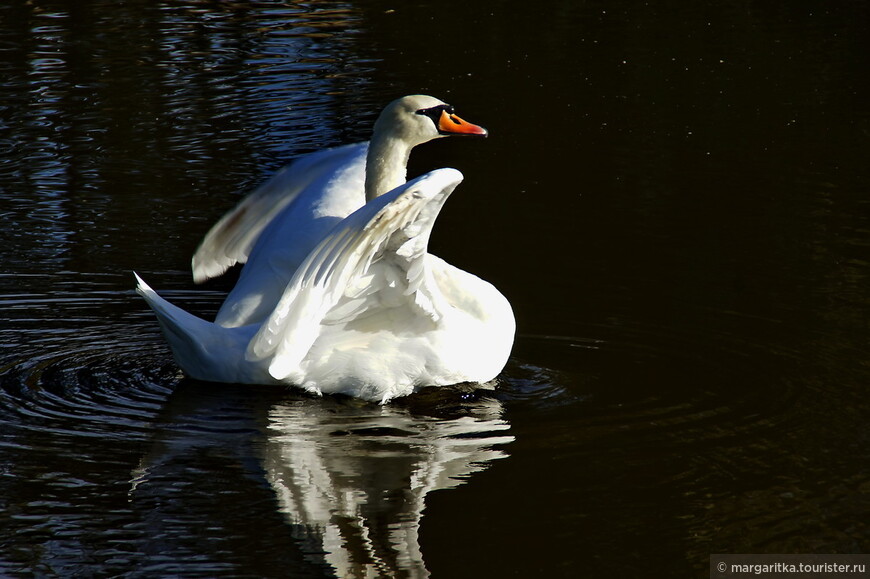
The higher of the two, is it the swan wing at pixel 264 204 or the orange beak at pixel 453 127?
the orange beak at pixel 453 127

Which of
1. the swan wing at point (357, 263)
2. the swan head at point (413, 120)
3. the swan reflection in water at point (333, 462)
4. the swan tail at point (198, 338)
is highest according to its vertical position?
the swan head at point (413, 120)

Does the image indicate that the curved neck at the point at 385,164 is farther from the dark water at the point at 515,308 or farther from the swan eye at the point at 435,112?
the dark water at the point at 515,308

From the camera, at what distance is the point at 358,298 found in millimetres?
6648

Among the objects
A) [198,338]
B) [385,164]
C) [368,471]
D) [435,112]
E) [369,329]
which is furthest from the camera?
[435,112]

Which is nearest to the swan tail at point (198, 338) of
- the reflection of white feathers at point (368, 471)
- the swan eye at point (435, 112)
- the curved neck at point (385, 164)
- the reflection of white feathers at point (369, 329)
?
the reflection of white feathers at point (369, 329)

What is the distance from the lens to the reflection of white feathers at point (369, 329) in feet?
19.5

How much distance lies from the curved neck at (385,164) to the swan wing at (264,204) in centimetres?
55

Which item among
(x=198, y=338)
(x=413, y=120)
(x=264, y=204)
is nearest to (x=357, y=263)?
(x=198, y=338)

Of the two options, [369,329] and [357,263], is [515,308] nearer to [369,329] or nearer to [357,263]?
[369,329]

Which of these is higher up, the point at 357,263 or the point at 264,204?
the point at 357,263

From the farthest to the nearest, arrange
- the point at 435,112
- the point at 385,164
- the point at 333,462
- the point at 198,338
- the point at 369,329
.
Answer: the point at 435,112
the point at 385,164
the point at 369,329
the point at 198,338
the point at 333,462

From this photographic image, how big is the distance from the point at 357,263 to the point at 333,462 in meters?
0.95

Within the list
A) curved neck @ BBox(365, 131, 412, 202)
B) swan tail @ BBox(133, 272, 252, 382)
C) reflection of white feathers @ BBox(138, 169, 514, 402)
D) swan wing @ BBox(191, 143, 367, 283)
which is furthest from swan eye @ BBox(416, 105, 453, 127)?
swan tail @ BBox(133, 272, 252, 382)

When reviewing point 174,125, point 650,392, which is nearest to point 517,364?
point 650,392
